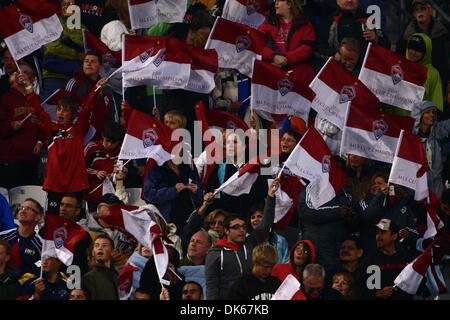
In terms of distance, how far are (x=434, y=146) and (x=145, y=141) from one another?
3.62 metres

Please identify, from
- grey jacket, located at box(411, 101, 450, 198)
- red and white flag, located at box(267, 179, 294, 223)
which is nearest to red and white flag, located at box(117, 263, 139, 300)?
red and white flag, located at box(267, 179, 294, 223)

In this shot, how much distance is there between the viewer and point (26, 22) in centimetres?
2745

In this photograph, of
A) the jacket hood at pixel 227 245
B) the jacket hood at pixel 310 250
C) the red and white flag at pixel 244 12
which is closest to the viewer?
the jacket hood at pixel 310 250

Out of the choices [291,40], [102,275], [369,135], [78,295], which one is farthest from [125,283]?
[291,40]

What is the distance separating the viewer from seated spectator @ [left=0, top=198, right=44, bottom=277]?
84.2ft

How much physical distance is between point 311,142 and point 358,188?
3.76ft

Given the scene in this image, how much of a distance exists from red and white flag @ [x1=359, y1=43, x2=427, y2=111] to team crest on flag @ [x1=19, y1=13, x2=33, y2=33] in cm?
381

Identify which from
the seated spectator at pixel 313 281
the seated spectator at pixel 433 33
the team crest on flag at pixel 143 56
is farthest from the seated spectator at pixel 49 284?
the seated spectator at pixel 433 33

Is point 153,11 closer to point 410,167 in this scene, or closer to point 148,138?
point 148,138

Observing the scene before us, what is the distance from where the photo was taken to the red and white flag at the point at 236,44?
2808 centimetres

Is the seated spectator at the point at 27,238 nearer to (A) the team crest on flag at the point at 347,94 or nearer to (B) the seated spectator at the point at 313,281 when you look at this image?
(B) the seated spectator at the point at 313,281

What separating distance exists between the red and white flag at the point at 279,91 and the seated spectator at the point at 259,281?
3181 millimetres
